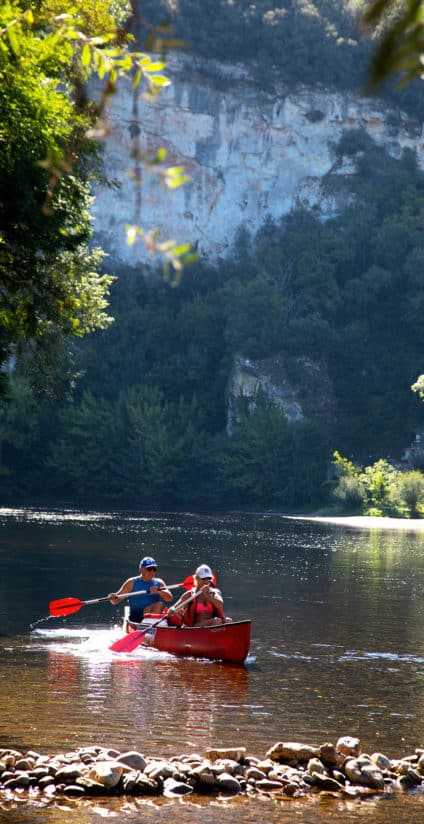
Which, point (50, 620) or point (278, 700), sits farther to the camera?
point (50, 620)

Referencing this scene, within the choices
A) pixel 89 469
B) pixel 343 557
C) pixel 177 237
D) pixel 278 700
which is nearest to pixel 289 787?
pixel 278 700

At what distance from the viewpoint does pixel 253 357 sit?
283ft

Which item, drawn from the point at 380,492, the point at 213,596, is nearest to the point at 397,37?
the point at 213,596

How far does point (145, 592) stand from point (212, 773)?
9.03 m

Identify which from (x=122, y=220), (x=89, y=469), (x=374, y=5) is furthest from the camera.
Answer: (x=122, y=220)

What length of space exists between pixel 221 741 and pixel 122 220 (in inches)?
3509

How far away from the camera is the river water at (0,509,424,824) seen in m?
8.80

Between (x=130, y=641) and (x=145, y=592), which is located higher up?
(x=145, y=592)

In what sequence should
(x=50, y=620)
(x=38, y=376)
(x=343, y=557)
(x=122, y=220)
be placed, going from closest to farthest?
(x=50, y=620) → (x=38, y=376) → (x=343, y=557) → (x=122, y=220)

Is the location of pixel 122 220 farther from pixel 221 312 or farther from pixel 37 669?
pixel 37 669

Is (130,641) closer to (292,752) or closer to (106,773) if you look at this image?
(292,752)

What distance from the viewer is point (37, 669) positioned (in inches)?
579

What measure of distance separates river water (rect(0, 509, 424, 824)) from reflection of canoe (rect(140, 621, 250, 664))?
0.22 meters

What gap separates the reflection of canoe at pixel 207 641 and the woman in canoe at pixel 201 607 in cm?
37
